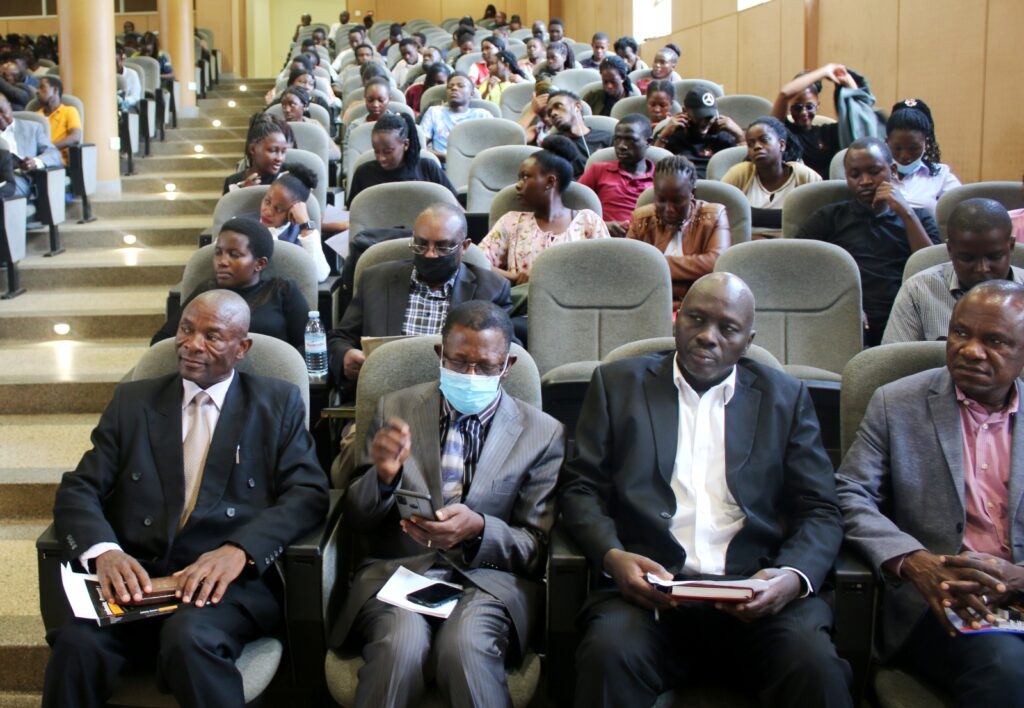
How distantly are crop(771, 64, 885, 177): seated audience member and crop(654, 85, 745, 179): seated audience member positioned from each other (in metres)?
0.33

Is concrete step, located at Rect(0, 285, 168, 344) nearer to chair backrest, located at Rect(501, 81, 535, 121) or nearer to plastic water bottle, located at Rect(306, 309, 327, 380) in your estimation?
plastic water bottle, located at Rect(306, 309, 327, 380)

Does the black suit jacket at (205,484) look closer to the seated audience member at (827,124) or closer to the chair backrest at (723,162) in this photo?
the chair backrest at (723,162)

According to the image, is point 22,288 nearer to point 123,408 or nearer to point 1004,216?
point 123,408

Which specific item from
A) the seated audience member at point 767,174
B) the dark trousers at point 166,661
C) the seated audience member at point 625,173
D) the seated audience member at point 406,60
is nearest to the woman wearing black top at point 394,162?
the seated audience member at point 625,173

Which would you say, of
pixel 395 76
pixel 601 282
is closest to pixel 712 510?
pixel 601 282

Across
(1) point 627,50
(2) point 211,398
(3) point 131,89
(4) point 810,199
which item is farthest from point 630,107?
(2) point 211,398

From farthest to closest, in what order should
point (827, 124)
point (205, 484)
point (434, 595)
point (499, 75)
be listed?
point (499, 75) → point (827, 124) → point (205, 484) → point (434, 595)

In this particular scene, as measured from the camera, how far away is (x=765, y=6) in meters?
8.86

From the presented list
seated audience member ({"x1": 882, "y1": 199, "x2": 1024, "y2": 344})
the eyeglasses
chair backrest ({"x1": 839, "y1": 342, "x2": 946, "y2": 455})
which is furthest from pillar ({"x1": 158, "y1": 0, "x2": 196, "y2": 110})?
chair backrest ({"x1": 839, "y1": 342, "x2": 946, "y2": 455})

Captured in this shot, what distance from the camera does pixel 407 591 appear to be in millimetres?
2197

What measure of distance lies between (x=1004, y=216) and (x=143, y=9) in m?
15.8

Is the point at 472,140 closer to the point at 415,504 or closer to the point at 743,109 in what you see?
the point at 743,109

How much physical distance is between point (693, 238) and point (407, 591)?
2.18 meters

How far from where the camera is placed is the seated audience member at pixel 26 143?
19.7 feet
